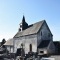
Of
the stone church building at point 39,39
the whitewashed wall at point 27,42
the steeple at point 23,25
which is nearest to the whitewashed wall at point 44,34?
the stone church building at point 39,39

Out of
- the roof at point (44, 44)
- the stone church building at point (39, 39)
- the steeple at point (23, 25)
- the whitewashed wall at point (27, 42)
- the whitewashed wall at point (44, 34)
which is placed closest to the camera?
the roof at point (44, 44)

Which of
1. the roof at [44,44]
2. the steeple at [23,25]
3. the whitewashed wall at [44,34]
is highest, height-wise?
the steeple at [23,25]

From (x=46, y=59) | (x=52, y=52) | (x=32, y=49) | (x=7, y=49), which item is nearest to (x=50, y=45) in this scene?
(x=52, y=52)

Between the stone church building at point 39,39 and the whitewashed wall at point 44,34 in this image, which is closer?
the stone church building at point 39,39

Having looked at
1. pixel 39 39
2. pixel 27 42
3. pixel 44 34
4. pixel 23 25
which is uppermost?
pixel 23 25

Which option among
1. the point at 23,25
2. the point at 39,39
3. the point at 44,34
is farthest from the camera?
the point at 23,25

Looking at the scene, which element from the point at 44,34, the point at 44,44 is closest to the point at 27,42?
the point at 44,34

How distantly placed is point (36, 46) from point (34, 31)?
4.16 metres

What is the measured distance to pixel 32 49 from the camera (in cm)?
4272

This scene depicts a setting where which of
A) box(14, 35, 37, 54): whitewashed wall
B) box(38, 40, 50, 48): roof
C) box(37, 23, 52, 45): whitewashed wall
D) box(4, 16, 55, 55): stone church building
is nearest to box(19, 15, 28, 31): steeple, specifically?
box(4, 16, 55, 55): stone church building

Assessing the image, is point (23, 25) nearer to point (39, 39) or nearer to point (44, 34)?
point (44, 34)

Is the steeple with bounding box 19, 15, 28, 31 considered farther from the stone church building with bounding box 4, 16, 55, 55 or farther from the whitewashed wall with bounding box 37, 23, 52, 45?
the whitewashed wall with bounding box 37, 23, 52, 45

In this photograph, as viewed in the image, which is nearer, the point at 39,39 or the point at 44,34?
the point at 39,39

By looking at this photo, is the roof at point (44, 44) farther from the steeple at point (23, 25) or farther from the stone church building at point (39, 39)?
the steeple at point (23, 25)
